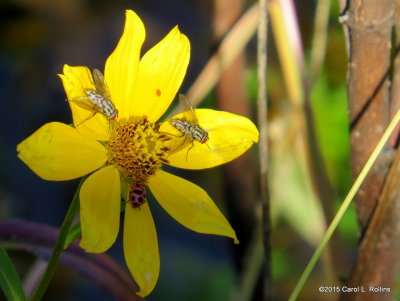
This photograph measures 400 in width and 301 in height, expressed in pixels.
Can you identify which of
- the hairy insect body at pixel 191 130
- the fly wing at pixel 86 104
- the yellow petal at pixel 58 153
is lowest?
the yellow petal at pixel 58 153

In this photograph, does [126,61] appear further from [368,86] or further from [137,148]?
[368,86]

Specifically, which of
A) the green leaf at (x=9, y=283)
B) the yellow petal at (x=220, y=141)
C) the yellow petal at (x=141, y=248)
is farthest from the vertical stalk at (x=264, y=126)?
the green leaf at (x=9, y=283)

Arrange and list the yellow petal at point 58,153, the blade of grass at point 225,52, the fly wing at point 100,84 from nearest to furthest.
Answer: the yellow petal at point 58,153, the fly wing at point 100,84, the blade of grass at point 225,52

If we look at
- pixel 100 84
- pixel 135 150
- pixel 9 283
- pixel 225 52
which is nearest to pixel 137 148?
pixel 135 150

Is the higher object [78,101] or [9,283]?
[78,101]

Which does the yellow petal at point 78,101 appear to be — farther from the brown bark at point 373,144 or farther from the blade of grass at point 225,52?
the blade of grass at point 225,52

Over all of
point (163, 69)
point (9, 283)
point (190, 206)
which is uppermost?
point (163, 69)
